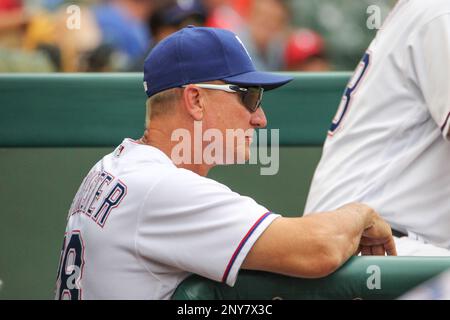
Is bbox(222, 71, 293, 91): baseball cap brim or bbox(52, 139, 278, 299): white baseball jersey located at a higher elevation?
bbox(222, 71, 293, 91): baseball cap brim

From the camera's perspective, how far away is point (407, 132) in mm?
2971

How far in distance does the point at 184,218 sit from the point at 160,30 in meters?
3.47

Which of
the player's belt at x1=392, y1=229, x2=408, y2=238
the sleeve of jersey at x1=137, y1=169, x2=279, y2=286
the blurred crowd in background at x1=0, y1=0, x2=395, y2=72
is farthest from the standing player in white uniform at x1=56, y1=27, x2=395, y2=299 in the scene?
the blurred crowd in background at x1=0, y1=0, x2=395, y2=72

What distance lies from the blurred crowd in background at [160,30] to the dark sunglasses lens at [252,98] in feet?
6.14

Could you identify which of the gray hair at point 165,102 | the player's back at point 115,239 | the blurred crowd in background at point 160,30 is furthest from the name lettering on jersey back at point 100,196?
the blurred crowd in background at point 160,30

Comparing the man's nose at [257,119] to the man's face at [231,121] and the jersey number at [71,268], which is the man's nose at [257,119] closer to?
the man's face at [231,121]

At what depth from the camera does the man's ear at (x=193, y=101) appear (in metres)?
2.53

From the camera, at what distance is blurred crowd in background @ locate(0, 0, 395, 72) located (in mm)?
5359

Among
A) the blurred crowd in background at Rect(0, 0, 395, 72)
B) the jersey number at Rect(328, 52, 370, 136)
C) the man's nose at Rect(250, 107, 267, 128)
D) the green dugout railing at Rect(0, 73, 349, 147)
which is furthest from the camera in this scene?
the blurred crowd in background at Rect(0, 0, 395, 72)

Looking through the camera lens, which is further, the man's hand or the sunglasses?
the sunglasses

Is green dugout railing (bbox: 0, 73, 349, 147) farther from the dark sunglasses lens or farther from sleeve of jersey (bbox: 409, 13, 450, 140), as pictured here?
the dark sunglasses lens
